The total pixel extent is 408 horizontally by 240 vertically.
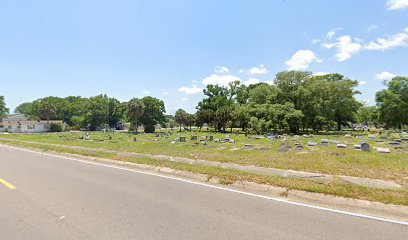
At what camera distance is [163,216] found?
4527 mm

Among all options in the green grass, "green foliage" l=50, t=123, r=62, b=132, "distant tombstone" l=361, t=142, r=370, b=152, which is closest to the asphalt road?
the green grass

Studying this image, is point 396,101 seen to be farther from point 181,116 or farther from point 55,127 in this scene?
point 55,127

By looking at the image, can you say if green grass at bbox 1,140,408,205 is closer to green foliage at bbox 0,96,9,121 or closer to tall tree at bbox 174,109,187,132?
tall tree at bbox 174,109,187,132

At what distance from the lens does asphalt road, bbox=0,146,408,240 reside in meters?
3.76

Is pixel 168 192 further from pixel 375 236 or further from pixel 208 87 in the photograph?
pixel 208 87

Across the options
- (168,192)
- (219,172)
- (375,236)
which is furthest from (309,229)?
(219,172)

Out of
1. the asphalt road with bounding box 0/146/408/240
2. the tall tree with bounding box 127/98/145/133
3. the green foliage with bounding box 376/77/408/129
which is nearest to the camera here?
the asphalt road with bounding box 0/146/408/240

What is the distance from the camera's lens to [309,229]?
12.6ft

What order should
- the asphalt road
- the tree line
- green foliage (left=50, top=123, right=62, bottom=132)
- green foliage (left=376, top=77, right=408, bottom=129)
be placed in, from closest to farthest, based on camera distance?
1. the asphalt road
2. the tree line
3. green foliage (left=376, top=77, right=408, bottom=129)
4. green foliage (left=50, top=123, right=62, bottom=132)

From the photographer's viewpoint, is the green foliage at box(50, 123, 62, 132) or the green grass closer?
the green grass

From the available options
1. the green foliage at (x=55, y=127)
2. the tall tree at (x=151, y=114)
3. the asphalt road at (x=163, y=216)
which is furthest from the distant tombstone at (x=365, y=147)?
the green foliage at (x=55, y=127)

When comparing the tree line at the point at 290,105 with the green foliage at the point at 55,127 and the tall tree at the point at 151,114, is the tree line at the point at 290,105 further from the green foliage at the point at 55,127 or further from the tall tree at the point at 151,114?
the green foliage at the point at 55,127

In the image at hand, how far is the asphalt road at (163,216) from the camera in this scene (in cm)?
376

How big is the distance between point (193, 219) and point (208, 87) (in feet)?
196
